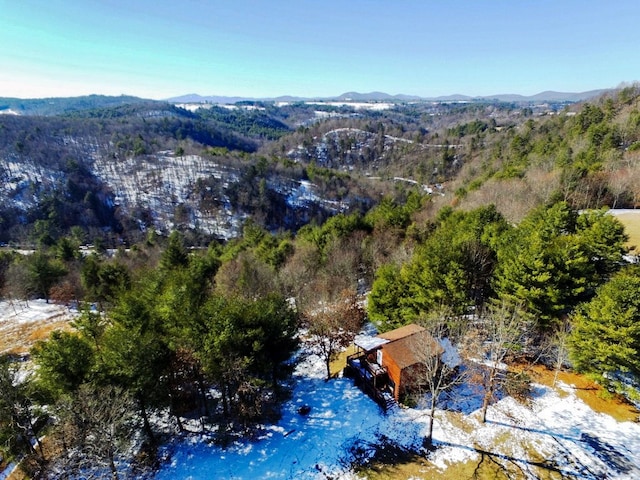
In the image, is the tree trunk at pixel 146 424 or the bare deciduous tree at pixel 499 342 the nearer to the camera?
the bare deciduous tree at pixel 499 342

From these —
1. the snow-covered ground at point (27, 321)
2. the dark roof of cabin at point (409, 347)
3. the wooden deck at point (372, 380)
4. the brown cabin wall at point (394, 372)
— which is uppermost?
the dark roof of cabin at point (409, 347)

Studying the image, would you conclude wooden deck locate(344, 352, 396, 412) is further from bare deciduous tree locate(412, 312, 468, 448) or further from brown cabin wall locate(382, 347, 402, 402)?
bare deciduous tree locate(412, 312, 468, 448)

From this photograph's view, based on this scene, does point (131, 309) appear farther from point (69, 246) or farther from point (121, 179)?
point (121, 179)

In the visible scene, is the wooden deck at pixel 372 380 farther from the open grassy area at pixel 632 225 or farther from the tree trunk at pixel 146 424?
the open grassy area at pixel 632 225

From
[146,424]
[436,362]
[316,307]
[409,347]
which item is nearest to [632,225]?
[409,347]

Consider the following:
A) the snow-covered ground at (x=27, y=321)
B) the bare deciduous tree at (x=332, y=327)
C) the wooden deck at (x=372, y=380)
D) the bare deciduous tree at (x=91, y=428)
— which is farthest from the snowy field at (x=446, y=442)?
the snow-covered ground at (x=27, y=321)

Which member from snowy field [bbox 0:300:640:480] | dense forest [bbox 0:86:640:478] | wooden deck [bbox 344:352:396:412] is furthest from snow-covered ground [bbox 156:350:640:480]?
dense forest [bbox 0:86:640:478]

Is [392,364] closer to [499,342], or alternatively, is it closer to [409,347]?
[409,347]
